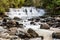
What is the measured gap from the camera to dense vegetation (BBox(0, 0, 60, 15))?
3300 cm

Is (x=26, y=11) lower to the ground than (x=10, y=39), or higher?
lower

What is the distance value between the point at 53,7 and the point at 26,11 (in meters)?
4.53

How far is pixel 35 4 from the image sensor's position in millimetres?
41656

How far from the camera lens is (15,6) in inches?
1547

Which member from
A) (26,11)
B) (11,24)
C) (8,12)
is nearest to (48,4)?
(26,11)

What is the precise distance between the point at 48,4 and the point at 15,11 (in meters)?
5.57

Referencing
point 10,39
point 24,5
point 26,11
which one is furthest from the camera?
point 24,5

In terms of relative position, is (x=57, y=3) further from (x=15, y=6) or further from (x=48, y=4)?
(x=15, y=6)

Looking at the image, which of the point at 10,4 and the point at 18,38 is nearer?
the point at 18,38

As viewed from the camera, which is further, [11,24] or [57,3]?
[57,3]

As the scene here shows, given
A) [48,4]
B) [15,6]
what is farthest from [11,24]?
[15,6]

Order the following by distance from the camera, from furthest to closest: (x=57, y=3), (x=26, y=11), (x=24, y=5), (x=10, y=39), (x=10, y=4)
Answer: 1. (x=24, y=5)
2. (x=10, y=4)
3. (x=26, y=11)
4. (x=57, y=3)
5. (x=10, y=39)

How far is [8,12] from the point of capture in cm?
3434

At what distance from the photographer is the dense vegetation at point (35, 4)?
3300 cm
